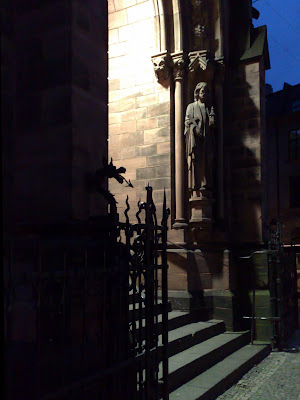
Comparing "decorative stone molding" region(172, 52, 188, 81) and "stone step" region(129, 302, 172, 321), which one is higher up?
"decorative stone molding" region(172, 52, 188, 81)

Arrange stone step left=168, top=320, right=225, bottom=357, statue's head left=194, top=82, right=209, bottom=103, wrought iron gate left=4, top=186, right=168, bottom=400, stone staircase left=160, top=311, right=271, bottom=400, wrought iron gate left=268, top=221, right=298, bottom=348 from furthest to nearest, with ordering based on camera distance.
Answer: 1. statue's head left=194, top=82, right=209, bottom=103
2. wrought iron gate left=268, top=221, right=298, bottom=348
3. stone step left=168, top=320, right=225, bottom=357
4. stone staircase left=160, top=311, right=271, bottom=400
5. wrought iron gate left=4, top=186, right=168, bottom=400

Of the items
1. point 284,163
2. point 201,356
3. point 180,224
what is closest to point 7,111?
point 201,356

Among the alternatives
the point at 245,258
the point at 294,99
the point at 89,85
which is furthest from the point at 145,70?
the point at 294,99

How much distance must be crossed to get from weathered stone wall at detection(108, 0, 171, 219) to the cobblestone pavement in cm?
312

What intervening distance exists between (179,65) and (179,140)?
135 centimetres

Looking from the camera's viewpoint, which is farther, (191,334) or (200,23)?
(200,23)

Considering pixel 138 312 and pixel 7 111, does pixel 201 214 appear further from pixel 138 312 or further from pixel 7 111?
pixel 7 111

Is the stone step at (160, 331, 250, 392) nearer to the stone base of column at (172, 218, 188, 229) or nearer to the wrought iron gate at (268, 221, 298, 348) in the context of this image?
the wrought iron gate at (268, 221, 298, 348)

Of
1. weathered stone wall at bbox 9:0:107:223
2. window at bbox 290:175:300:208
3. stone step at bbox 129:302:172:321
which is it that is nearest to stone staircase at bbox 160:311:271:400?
stone step at bbox 129:302:172:321

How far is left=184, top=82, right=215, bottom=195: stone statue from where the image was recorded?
7.87 m

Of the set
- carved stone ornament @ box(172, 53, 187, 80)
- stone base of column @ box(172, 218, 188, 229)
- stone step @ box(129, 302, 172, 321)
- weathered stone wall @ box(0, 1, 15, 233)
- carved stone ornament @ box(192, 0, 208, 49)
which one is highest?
carved stone ornament @ box(192, 0, 208, 49)

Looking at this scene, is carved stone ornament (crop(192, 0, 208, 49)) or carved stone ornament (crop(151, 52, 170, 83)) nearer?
carved stone ornament (crop(151, 52, 170, 83))

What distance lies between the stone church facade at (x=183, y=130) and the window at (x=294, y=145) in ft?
57.6

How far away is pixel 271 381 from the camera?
18.1 feet
